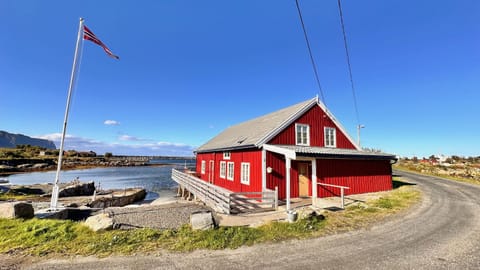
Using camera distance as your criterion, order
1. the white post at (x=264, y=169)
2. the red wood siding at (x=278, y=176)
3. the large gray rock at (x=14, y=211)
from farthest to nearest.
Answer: the red wood siding at (x=278, y=176) < the white post at (x=264, y=169) < the large gray rock at (x=14, y=211)

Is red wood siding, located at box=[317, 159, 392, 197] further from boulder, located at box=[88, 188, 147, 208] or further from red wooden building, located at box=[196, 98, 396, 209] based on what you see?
boulder, located at box=[88, 188, 147, 208]

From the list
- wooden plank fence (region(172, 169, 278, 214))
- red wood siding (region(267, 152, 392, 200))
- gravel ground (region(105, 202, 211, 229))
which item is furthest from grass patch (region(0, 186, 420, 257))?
red wood siding (region(267, 152, 392, 200))

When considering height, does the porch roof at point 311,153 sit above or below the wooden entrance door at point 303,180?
above

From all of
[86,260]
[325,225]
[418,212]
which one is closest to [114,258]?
[86,260]

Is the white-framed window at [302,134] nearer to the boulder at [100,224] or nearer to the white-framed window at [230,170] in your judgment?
the white-framed window at [230,170]

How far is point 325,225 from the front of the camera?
809 centimetres

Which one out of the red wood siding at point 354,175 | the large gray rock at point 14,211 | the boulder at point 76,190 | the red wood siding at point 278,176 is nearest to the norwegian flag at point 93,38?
the large gray rock at point 14,211

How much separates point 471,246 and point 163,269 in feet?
28.7

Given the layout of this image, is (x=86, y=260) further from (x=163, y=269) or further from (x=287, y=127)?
(x=287, y=127)

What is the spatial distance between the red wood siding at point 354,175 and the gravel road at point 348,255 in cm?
577

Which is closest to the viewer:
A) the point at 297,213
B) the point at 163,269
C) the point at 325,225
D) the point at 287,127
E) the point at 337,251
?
the point at 163,269

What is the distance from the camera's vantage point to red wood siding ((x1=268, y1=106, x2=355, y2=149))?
47.2 ft

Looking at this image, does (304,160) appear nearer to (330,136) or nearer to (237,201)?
(330,136)

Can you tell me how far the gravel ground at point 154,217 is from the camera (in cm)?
925
